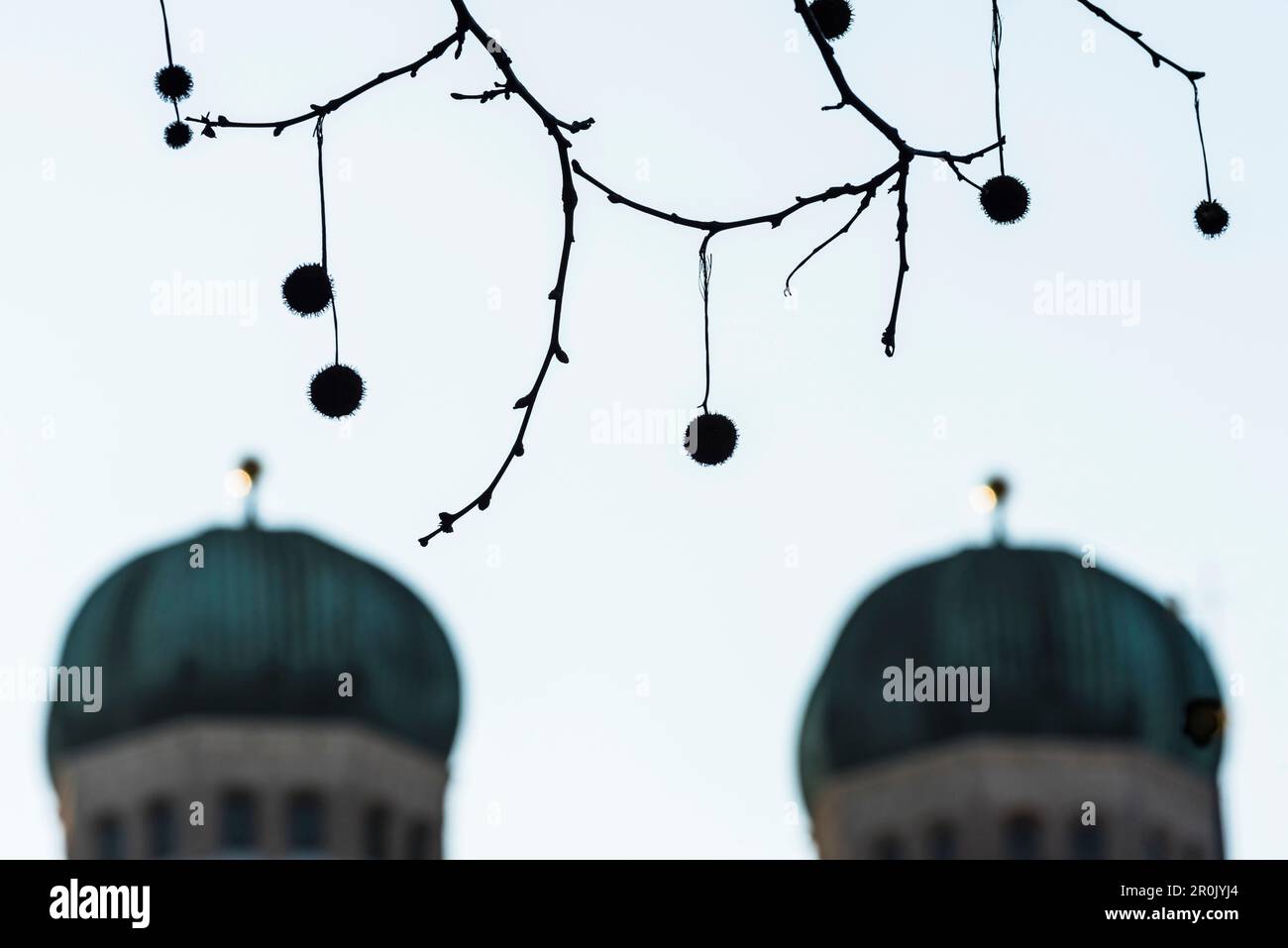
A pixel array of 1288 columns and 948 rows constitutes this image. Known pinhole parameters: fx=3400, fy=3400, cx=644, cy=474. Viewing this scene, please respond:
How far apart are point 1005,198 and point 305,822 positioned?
184ft

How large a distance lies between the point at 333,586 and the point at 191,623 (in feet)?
8.35

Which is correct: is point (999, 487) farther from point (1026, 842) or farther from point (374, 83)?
point (374, 83)

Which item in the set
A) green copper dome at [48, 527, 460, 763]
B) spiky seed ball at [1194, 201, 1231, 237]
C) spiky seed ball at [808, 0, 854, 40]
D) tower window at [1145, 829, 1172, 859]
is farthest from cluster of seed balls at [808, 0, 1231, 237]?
tower window at [1145, 829, 1172, 859]

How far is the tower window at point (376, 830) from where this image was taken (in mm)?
60469

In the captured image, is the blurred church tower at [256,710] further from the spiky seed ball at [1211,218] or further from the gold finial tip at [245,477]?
the spiky seed ball at [1211,218]

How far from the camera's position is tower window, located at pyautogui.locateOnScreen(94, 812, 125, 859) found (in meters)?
60.4

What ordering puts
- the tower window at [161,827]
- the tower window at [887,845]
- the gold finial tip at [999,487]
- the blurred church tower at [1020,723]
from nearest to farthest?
the blurred church tower at [1020,723] → the tower window at [161,827] → the tower window at [887,845] → the gold finial tip at [999,487]

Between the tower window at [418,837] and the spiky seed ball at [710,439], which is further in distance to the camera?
the tower window at [418,837]

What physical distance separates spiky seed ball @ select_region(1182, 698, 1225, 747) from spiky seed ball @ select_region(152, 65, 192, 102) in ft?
19.3

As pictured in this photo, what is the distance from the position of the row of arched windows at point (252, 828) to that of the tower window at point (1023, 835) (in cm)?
1035
